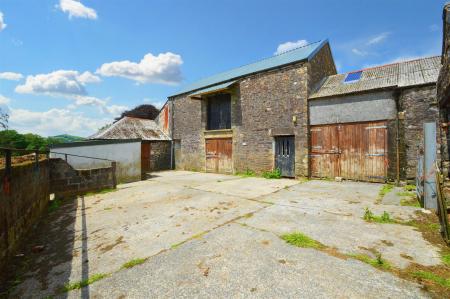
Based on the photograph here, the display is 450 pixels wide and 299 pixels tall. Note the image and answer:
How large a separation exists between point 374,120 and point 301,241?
24.2 feet

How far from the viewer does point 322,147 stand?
9922mm

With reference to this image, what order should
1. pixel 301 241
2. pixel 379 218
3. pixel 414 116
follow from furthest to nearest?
pixel 414 116 → pixel 379 218 → pixel 301 241

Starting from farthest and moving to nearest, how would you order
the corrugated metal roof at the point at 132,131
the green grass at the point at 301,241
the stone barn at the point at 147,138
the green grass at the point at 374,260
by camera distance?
1. the stone barn at the point at 147,138
2. the corrugated metal roof at the point at 132,131
3. the green grass at the point at 301,241
4. the green grass at the point at 374,260

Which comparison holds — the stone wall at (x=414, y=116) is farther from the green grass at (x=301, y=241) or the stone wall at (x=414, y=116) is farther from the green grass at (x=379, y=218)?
the green grass at (x=301, y=241)

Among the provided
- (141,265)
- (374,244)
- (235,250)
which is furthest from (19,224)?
(374,244)

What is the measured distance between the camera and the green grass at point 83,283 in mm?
2543

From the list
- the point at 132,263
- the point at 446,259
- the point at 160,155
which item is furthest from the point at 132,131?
the point at 446,259

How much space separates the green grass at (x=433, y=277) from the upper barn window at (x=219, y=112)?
37.3ft

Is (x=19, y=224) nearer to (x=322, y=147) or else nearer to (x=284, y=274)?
(x=284, y=274)

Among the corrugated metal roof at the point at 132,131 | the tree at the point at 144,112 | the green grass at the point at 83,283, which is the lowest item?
the green grass at the point at 83,283

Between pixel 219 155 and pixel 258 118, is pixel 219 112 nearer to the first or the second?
pixel 219 155

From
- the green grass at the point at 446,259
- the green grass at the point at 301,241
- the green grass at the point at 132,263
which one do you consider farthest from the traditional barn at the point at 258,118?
the green grass at the point at 132,263

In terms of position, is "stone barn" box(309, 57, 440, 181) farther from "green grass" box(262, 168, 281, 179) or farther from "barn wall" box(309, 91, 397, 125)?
"green grass" box(262, 168, 281, 179)

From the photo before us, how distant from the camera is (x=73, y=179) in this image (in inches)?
309
